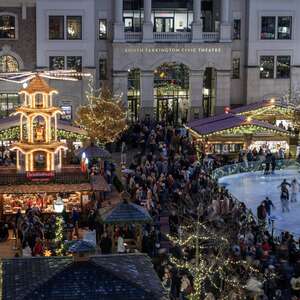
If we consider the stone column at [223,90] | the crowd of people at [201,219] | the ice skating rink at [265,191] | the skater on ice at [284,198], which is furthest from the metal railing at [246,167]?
the stone column at [223,90]

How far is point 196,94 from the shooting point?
62156 millimetres

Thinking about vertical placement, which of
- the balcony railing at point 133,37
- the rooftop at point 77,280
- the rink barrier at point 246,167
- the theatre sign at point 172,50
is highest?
the balcony railing at point 133,37

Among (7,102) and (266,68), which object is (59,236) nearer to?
(7,102)

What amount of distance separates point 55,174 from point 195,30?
26655 mm

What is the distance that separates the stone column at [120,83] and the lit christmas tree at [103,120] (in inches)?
324

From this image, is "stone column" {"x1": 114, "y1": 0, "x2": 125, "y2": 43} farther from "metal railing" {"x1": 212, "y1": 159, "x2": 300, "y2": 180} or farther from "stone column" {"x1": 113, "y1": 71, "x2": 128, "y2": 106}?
"metal railing" {"x1": 212, "y1": 159, "x2": 300, "y2": 180}

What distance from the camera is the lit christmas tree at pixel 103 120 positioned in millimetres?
50094

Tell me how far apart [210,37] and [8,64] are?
14.3m

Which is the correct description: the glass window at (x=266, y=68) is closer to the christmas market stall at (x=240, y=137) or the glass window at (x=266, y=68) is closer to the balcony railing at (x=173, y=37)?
the balcony railing at (x=173, y=37)

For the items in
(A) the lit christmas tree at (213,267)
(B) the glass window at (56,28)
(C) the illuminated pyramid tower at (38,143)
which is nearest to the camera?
(A) the lit christmas tree at (213,267)

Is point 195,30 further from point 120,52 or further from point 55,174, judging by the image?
point 55,174

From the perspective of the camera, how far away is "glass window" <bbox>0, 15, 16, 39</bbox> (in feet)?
197

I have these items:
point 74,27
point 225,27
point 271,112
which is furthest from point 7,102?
point 271,112

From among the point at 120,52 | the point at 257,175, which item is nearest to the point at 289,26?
the point at 120,52
